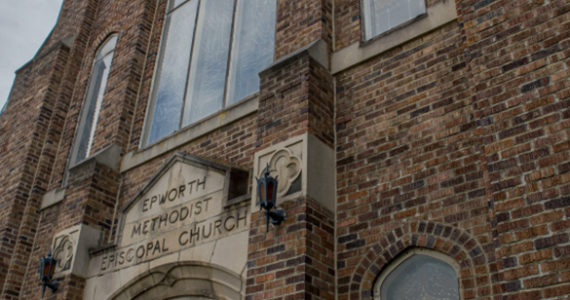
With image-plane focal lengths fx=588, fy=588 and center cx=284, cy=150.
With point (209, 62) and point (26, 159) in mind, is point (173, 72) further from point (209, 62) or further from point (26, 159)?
point (26, 159)

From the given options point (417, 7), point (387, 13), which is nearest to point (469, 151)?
point (417, 7)

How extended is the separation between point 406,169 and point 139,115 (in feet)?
17.4

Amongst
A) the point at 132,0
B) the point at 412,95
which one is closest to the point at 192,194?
the point at 412,95

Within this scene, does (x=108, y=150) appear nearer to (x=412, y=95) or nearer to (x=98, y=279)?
(x=98, y=279)

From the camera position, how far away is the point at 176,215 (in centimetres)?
725

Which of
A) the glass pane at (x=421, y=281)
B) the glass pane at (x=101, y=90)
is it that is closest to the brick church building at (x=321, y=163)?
the glass pane at (x=421, y=281)

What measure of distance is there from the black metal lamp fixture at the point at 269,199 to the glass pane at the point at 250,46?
241 centimetres

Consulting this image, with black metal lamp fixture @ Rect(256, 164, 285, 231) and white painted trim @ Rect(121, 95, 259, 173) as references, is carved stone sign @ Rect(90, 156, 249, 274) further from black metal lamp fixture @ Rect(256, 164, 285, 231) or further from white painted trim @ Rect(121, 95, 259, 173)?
black metal lamp fixture @ Rect(256, 164, 285, 231)

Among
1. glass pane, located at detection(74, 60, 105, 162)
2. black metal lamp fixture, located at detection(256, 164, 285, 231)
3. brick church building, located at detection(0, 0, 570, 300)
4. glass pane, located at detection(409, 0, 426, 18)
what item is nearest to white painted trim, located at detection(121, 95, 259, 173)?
brick church building, located at detection(0, 0, 570, 300)

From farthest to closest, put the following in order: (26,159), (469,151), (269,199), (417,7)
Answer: (26,159) < (417,7) < (269,199) < (469,151)

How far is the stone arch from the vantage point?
6270mm

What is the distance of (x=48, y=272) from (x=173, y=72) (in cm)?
360

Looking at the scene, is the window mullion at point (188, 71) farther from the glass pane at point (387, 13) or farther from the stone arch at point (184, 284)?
the glass pane at point (387, 13)

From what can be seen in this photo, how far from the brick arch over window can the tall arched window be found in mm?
6330
